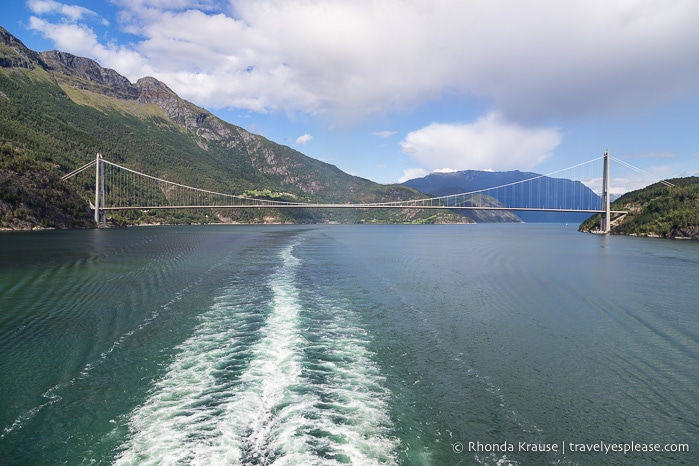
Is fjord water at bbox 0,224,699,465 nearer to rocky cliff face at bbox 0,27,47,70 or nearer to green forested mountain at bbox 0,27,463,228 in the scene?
green forested mountain at bbox 0,27,463,228

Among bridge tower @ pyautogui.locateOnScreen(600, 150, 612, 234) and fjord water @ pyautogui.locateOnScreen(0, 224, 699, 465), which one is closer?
fjord water @ pyautogui.locateOnScreen(0, 224, 699, 465)

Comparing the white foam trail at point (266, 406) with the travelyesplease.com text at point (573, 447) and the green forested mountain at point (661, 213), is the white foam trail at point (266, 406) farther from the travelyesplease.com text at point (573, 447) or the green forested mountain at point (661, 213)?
the green forested mountain at point (661, 213)

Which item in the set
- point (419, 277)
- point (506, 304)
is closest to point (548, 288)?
point (506, 304)

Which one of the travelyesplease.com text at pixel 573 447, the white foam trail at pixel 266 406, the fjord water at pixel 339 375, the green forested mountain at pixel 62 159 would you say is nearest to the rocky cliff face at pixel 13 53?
the green forested mountain at pixel 62 159

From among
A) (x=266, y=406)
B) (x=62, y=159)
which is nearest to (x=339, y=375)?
(x=266, y=406)

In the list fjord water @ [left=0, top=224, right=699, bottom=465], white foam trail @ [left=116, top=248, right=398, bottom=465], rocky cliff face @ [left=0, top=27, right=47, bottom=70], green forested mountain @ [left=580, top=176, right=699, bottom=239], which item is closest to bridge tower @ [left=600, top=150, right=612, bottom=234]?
green forested mountain @ [left=580, top=176, right=699, bottom=239]

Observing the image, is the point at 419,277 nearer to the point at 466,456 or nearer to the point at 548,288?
the point at 548,288

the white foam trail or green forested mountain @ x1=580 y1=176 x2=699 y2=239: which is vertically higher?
green forested mountain @ x1=580 y1=176 x2=699 y2=239

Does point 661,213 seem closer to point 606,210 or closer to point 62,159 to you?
point 606,210
